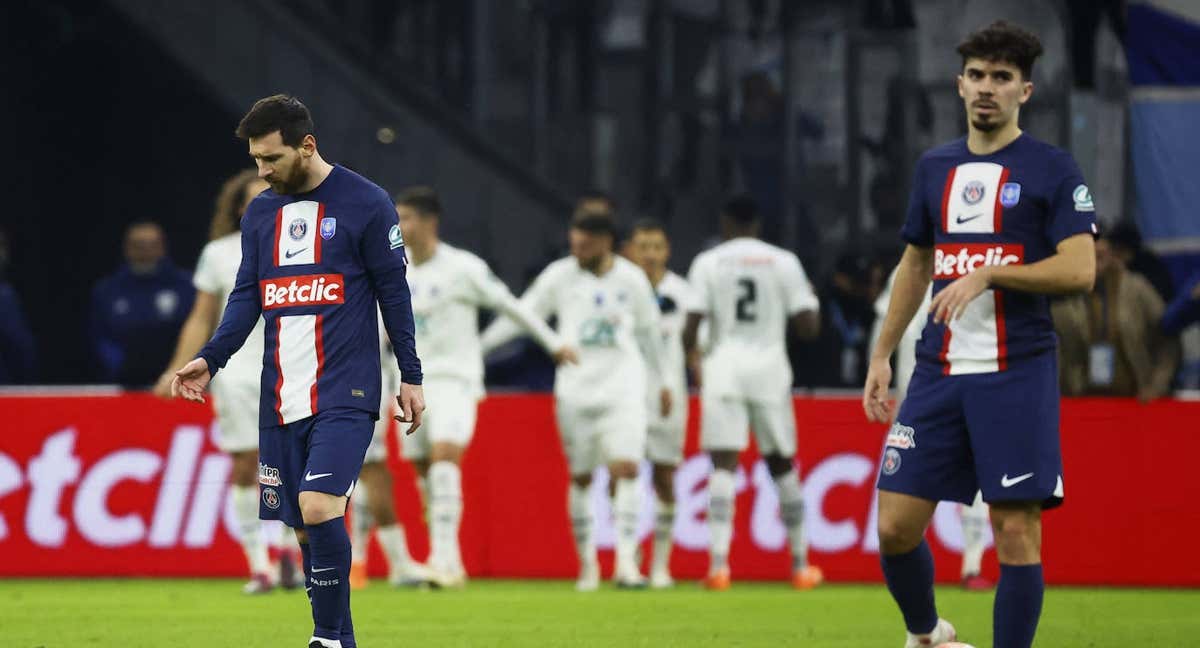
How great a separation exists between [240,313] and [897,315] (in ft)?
7.85

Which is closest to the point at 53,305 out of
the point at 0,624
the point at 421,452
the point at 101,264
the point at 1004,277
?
the point at 101,264

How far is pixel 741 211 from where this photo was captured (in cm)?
1394

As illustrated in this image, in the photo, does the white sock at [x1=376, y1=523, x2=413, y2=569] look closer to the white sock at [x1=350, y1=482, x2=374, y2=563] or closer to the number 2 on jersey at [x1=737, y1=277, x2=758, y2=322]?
the white sock at [x1=350, y1=482, x2=374, y2=563]

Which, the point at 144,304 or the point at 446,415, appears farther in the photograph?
the point at 144,304

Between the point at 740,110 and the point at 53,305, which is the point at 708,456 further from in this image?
the point at 53,305

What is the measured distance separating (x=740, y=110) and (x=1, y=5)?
642 cm

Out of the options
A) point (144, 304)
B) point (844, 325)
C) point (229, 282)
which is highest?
point (144, 304)

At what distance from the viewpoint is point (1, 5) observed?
59.6 feet

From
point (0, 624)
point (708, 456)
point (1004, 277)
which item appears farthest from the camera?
point (708, 456)

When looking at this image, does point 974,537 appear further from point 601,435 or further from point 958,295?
point 958,295

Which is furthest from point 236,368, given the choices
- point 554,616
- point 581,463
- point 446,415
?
point 554,616

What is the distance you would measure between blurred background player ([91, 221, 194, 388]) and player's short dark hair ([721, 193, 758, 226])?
4328 millimetres

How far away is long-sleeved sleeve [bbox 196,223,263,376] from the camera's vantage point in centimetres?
768

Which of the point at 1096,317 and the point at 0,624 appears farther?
the point at 1096,317
